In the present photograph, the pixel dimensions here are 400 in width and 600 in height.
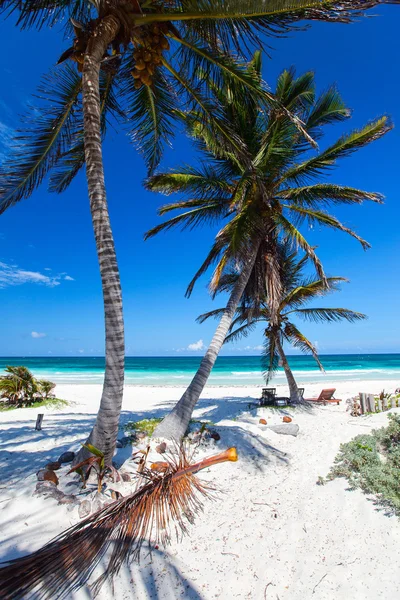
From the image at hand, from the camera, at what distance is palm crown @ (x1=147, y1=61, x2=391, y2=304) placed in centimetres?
762

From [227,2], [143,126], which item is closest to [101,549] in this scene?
[227,2]

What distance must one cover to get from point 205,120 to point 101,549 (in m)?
6.31

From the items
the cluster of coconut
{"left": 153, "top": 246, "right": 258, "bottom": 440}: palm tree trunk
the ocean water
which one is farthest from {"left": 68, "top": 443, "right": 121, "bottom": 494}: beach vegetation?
the ocean water

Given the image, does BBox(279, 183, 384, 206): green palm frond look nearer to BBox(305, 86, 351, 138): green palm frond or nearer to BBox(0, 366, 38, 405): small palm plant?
BBox(305, 86, 351, 138): green palm frond

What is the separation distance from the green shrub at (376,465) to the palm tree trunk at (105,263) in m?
3.16

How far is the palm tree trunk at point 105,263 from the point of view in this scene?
3980 mm

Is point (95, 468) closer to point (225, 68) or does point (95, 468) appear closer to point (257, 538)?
point (257, 538)

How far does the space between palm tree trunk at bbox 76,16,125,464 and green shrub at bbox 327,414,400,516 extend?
3.16 m

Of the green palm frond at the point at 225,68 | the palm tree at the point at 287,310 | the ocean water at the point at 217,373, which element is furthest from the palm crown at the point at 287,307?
the ocean water at the point at 217,373

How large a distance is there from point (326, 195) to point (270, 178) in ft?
5.02

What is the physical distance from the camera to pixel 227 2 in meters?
3.75

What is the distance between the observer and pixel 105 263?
13.1 ft

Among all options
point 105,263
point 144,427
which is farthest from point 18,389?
point 105,263

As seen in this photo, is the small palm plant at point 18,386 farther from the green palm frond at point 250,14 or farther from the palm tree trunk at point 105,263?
the green palm frond at point 250,14
